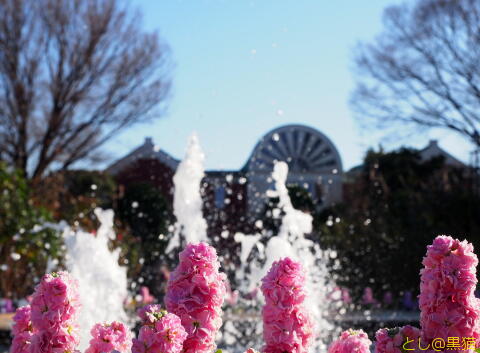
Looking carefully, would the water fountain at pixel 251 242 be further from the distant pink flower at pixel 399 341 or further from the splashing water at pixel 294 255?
the distant pink flower at pixel 399 341

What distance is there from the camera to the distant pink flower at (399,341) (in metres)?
1.98

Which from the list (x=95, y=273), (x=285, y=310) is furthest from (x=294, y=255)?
(x=285, y=310)

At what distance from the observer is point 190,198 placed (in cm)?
960

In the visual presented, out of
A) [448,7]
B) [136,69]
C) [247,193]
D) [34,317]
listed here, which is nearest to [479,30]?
[448,7]

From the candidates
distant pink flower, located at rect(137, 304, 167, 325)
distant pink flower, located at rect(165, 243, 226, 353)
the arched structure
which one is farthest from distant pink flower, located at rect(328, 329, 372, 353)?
the arched structure

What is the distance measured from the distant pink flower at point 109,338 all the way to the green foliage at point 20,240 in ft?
23.1

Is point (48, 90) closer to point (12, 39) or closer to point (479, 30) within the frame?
point (12, 39)

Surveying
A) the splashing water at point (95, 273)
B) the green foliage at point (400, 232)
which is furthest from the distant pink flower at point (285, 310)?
the green foliage at point (400, 232)

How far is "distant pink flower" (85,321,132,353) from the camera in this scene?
7.06 feet

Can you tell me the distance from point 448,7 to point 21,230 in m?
9.45

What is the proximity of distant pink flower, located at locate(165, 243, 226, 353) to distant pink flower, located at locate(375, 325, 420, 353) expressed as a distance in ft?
1.49

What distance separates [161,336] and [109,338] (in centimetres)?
25

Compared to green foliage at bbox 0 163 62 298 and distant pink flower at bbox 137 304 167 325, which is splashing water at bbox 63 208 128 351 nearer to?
green foliage at bbox 0 163 62 298

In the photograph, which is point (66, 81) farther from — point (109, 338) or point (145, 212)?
point (109, 338)
